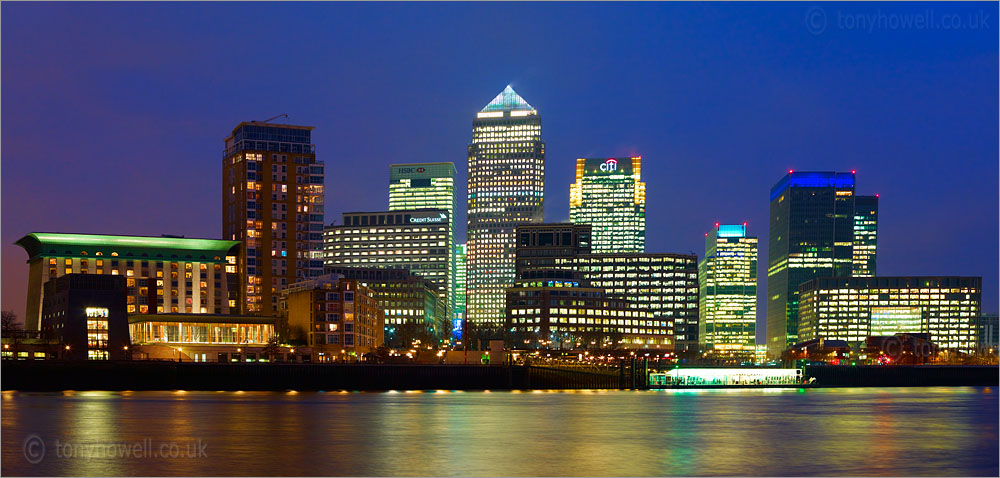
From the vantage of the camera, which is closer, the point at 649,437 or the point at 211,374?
the point at 649,437

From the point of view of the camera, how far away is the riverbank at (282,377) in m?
165

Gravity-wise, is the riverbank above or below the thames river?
below

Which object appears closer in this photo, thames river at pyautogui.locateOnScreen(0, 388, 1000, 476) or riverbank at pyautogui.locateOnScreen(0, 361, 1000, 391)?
thames river at pyautogui.locateOnScreen(0, 388, 1000, 476)

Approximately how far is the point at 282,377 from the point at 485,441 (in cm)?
11669

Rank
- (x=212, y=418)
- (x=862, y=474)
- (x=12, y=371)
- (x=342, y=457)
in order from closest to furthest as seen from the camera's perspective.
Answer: (x=862, y=474) < (x=342, y=457) < (x=212, y=418) < (x=12, y=371)

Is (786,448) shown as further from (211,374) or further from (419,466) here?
(211,374)

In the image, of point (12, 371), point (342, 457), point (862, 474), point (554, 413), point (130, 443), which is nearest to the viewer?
point (862, 474)

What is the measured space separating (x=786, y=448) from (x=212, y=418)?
41.2 meters

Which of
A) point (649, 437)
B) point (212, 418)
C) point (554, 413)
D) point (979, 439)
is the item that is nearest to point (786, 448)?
point (649, 437)

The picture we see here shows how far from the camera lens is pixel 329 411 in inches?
3730

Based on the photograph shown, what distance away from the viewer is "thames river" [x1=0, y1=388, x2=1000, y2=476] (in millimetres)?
52000

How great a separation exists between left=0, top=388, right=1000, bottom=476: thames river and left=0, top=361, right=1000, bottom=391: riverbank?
220 ft

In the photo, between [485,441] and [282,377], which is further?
[282,377]

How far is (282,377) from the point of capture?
176m
